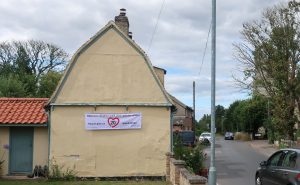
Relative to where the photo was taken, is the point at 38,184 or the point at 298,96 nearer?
the point at 38,184

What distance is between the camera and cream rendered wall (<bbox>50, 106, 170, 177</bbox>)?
784 inches

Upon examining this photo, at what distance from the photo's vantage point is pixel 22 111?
21.0 meters

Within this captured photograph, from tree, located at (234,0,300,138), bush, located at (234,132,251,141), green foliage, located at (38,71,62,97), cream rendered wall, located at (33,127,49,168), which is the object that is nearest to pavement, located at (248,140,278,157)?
tree, located at (234,0,300,138)

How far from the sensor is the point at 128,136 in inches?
796

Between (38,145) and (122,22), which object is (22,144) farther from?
(122,22)

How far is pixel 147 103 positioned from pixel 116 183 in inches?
145

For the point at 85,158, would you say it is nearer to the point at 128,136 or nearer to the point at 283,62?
the point at 128,136

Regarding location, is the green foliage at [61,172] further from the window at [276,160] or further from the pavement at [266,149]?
the pavement at [266,149]

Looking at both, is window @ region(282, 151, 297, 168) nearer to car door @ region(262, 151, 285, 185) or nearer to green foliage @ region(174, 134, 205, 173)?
car door @ region(262, 151, 285, 185)

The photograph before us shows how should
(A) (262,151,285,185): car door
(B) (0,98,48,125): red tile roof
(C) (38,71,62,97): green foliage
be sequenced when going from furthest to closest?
(C) (38,71,62,97): green foliage → (B) (0,98,48,125): red tile roof → (A) (262,151,285,185): car door

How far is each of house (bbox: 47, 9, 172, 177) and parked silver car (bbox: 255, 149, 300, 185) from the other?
6298mm

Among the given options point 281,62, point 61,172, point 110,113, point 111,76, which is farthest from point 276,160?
point 281,62

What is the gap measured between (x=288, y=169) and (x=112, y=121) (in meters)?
9.13

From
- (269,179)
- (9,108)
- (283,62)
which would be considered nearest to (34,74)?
(283,62)
